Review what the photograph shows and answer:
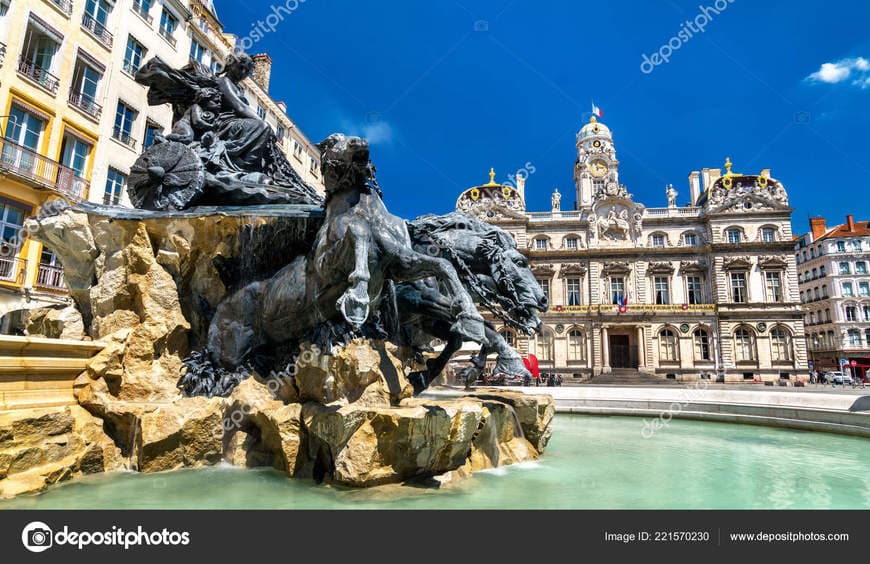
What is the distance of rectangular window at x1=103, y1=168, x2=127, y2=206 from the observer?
19125 millimetres

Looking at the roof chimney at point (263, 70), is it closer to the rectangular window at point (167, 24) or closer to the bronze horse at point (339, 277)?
the rectangular window at point (167, 24)

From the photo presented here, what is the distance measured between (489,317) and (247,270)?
37554 mm

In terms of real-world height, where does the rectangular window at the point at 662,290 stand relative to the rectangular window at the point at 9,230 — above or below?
above

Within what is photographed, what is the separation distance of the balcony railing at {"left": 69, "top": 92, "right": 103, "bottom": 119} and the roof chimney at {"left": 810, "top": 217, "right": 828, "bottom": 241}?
7506 cm

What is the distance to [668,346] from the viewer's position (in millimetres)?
41375

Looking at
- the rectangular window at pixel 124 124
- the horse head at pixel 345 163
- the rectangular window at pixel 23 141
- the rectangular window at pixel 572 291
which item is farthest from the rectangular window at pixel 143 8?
the rectangular window at pixel 572 291

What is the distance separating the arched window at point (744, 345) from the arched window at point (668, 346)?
4.71 meters

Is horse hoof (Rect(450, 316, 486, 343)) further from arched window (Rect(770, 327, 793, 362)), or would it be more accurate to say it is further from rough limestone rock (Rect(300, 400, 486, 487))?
arched window (Rect(770, 327, 793, 362))

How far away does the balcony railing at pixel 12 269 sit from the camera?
1541 centimetres
